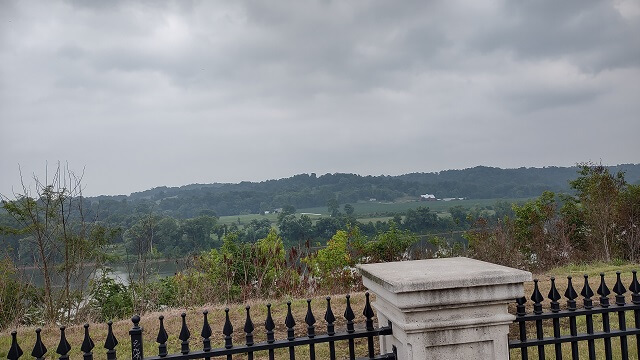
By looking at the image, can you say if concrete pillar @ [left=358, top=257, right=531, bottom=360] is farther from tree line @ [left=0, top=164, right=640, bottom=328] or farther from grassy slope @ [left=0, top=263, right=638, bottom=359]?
tree line @ [left=0, top=164, right=640, bottom=328]

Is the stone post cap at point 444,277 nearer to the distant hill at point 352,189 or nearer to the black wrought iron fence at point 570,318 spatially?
the black wrought iron fence at point 570,318

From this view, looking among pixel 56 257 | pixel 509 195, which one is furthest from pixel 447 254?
pixel 509 195

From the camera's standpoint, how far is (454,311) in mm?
2801

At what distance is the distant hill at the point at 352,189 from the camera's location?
38.4m

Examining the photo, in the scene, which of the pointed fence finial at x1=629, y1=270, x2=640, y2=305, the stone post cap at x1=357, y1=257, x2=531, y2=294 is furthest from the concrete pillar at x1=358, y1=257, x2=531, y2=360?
the pointed fence finial at x1=629, y1=270, x2=640, y2=305

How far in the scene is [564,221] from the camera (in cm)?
1544

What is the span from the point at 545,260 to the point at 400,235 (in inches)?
185

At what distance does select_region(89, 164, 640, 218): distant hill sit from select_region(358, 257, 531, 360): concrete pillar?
106 feet

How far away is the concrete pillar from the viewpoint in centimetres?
272

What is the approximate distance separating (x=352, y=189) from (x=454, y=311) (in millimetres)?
46957

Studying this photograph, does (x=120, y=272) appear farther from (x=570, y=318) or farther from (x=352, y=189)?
(x=352, y=189)

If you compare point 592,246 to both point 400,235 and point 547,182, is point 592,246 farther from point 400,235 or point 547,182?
point 547,182

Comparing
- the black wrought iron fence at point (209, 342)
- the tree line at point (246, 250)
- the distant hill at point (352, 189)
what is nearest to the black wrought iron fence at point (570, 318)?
the black wrought iron fence at point (209, 342)

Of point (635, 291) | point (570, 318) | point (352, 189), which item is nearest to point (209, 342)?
point (570, 318)
